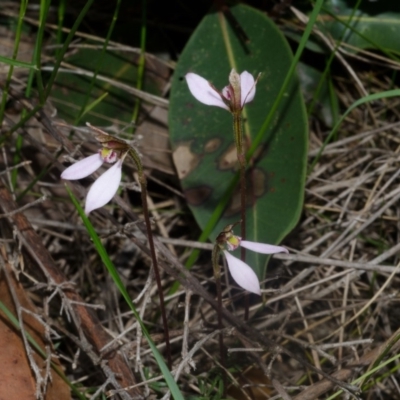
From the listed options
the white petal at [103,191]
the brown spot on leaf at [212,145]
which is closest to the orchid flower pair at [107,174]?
the white petal at [103,191]

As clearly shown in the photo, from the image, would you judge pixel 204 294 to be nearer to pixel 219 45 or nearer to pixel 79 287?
pixel 79 287

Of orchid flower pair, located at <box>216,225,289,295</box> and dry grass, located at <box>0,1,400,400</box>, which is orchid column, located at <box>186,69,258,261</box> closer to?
orchid flower pair, located at <box>216,225,289,295</box>

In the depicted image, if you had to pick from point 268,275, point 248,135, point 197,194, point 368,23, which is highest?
point 368,23

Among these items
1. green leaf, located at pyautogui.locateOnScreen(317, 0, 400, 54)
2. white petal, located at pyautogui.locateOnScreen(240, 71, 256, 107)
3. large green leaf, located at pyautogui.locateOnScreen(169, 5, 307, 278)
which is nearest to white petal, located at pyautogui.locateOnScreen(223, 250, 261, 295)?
white petal, located at pyautogui.locateOnScreen(240, 71, 256, 107)

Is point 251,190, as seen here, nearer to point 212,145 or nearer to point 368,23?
point 212,145

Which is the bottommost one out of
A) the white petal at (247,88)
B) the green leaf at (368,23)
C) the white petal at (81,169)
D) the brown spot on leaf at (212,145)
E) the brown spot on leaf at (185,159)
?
the brown spot on leaf at (185,159)

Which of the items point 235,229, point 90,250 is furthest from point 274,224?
point 90,250

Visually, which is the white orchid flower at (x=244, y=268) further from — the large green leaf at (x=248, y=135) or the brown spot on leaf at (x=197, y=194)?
the brown spot on leaf at (x=197, y=194)

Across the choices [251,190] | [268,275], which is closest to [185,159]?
[251,190]
